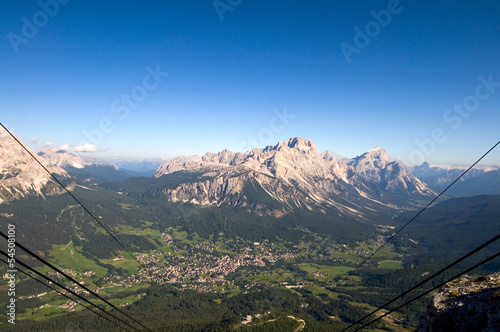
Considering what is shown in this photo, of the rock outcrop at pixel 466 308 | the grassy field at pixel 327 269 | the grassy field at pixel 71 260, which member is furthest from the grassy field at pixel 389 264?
the rock outcrop at pixel 466 308

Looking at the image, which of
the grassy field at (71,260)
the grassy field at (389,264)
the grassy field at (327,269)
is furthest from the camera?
the grassy field at (389,264)

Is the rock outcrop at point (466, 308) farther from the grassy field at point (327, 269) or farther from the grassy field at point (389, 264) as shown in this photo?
the grassy field at point (389, 264)

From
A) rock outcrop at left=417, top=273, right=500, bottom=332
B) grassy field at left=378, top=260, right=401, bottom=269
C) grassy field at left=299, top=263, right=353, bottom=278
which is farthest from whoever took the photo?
grassy field at left=378, top=260, right=401, bottom=269

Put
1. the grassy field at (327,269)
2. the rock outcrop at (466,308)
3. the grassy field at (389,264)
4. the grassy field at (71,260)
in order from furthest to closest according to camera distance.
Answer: the grassy field at (389,264)
the grassy field at (327,269)
the grassy field at (71,260)
the rock outcrop at (466,308)

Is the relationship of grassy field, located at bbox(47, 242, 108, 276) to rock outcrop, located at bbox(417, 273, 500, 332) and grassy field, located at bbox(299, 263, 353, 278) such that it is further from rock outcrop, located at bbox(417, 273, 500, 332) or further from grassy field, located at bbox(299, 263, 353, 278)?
rock outcrop, located at bbox(417, 273, 500, 332)

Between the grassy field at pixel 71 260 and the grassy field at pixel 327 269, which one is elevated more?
the grassy field at pixel 71 260

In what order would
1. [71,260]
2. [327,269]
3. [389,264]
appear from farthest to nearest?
[389,264] < [327,269] < [71,260]

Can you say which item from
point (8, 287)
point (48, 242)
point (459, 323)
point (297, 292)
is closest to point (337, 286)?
point (297, 292)

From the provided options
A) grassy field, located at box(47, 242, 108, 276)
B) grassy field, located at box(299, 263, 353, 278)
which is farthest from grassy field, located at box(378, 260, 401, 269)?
grassy field, located at box(47, 242, 108, 276)

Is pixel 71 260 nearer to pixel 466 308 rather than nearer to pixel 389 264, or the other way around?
pixel 466 308

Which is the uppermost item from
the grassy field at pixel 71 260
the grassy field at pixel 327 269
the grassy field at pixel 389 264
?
the grassy field at pixel 71 260

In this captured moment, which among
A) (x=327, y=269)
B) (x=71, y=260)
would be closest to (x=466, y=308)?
(x=327, y=269)
